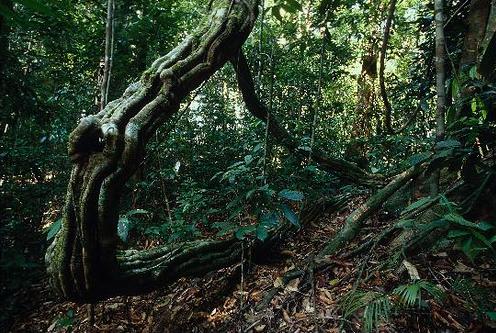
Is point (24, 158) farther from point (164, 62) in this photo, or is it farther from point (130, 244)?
point (164, 62)

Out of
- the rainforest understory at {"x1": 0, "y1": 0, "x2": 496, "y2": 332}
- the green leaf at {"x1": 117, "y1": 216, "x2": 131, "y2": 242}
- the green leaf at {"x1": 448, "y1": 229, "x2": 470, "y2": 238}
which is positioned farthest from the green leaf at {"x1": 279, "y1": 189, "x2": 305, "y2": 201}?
the green leaf at {"x1": 117, "y1": 216, "x2": 131, "y2": 242}

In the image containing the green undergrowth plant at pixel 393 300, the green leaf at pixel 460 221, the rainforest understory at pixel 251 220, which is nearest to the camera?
the green leaf at pixel 460 221

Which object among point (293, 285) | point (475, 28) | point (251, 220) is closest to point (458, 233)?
point (293, 285)

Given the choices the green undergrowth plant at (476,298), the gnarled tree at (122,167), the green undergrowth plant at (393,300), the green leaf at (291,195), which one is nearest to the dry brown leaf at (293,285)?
the green undergrowth plant at (393,300)

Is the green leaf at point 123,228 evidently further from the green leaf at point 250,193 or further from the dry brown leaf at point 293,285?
the dry brown leaf at point 293,285

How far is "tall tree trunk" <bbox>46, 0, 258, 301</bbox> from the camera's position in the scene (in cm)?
195

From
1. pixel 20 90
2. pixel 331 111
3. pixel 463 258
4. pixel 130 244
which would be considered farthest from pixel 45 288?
pixel 331 111

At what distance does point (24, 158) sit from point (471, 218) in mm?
4490

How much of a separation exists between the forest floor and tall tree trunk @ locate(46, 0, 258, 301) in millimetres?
577

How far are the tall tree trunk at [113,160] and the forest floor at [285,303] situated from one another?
577mm

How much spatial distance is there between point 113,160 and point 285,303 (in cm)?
143

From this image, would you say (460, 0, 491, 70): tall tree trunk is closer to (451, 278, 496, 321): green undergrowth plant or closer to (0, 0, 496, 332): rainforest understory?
(0, 0, 496, 332): rainforest understory

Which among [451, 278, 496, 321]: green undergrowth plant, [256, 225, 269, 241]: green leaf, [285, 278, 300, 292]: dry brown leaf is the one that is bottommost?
[451, 278, 496, 321]: green undergrowth plant

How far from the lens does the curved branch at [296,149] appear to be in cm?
369
